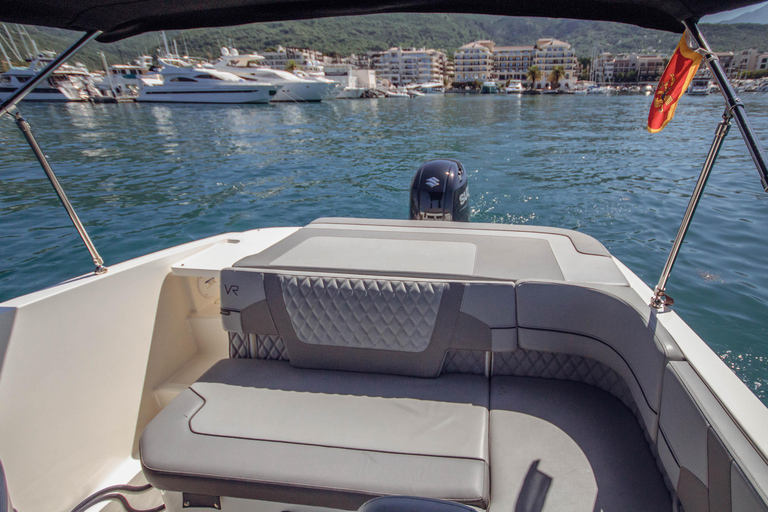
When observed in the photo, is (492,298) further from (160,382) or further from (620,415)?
(160,382)

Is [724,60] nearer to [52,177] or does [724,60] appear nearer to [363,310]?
[363,310]

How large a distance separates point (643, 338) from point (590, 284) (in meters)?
0.28

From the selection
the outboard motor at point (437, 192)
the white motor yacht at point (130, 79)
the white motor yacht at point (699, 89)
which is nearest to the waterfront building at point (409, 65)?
the white motor yacht at point (699, 89)

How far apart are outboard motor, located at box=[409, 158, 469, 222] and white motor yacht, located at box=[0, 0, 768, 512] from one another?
0.98 meters

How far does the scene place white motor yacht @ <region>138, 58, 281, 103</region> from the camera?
3165cm

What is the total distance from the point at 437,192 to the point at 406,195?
14.4 ft

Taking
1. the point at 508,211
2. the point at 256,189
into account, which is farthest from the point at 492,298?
the point at 256,189

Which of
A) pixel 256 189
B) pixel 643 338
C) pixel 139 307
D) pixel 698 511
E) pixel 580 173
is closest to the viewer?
pixel 698 511

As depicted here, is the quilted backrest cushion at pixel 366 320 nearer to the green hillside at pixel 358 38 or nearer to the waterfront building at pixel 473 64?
the green hillside at pixel 358 38

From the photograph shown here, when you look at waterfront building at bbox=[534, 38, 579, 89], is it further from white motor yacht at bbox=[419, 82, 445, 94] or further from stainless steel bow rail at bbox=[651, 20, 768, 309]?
stainless steel bow rail at bbox=[651, 20, 768, 309]

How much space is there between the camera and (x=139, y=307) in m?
2.00

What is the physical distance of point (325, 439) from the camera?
57.2 inches

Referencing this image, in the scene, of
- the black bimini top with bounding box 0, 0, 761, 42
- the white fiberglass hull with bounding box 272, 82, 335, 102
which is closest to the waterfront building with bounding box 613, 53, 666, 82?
the white fiberglass hull with bounding box 272, 82, 335, 102

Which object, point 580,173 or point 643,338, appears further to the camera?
point 580,173
